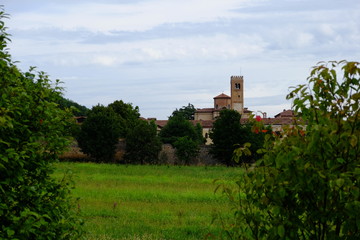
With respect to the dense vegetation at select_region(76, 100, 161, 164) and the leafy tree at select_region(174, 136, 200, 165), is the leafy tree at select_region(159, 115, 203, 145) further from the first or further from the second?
the leafy tree at select_region(174, 136, 200, 165)

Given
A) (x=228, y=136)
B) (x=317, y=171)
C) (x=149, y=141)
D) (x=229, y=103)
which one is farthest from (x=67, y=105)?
(x=317, y=171)

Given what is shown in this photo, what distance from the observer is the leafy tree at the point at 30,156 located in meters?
7.39

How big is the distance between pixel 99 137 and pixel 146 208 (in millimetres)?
44669

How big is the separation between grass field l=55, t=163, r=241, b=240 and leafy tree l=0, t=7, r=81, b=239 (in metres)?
0.73

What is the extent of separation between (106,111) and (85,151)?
1537cm

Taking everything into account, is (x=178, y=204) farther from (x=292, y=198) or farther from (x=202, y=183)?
(x=292, y=198)

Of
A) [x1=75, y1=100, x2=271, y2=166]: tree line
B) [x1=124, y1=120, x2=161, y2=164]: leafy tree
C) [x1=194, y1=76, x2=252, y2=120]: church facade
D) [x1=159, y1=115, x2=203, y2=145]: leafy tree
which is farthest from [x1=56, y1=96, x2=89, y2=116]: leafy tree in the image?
[x1=194, y1=76, x2=252, y2=120]: church facade

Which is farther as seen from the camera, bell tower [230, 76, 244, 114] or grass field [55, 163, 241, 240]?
bell tower [230, 76, 244, 114]

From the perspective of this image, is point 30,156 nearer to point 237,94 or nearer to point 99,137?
point 99,137

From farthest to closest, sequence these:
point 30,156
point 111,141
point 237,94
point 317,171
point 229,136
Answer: point 237,94, point 111,141, point 229,136, point 30,156, point 317,171

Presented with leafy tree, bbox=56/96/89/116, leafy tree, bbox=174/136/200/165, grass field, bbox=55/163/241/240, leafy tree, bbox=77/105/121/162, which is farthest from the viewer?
leafy tree, bbox=174/136/200/165

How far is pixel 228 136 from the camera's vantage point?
64.0 meters

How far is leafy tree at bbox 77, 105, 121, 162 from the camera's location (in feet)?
210

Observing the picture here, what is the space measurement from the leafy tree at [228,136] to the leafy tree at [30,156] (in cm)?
5379
